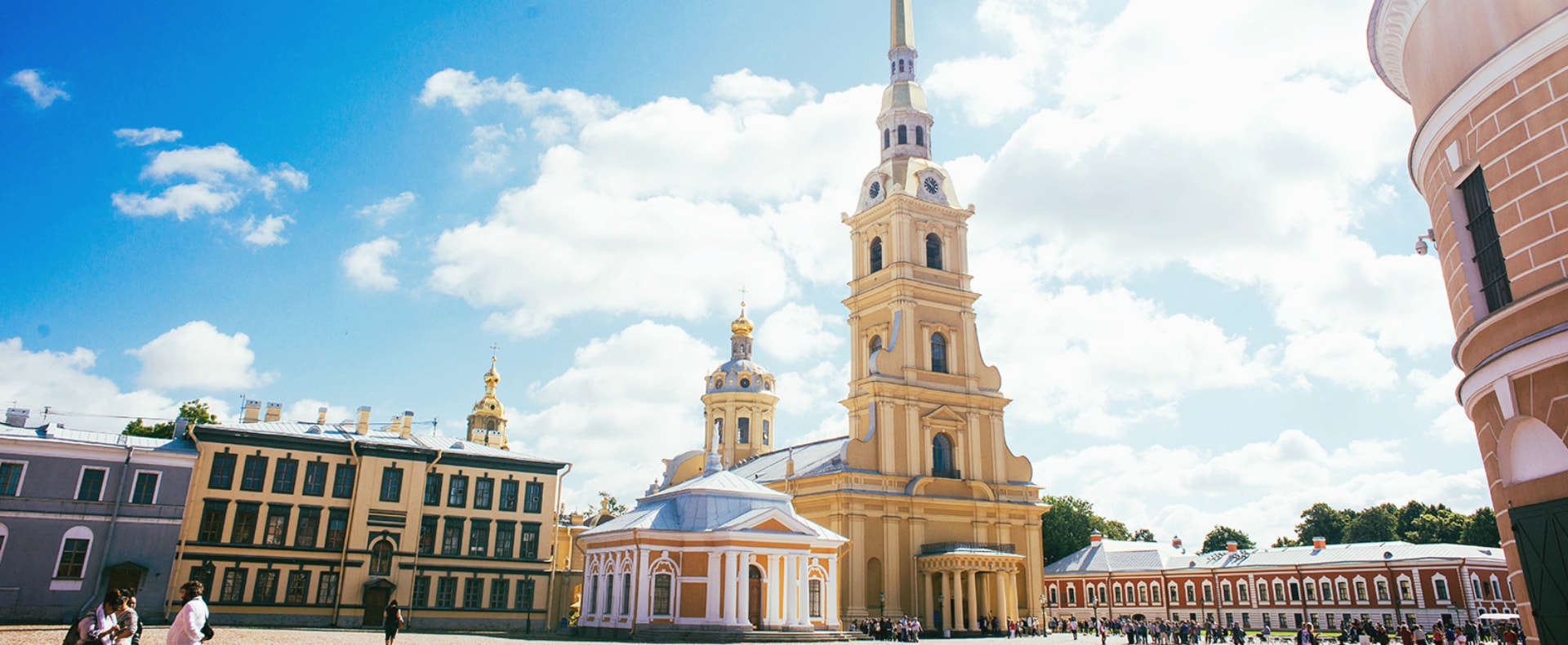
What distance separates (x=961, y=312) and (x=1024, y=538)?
11.4m

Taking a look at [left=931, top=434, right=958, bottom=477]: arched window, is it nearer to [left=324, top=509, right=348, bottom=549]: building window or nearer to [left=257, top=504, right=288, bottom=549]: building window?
[left=324, top=509, right=348, bottom=549]: building window

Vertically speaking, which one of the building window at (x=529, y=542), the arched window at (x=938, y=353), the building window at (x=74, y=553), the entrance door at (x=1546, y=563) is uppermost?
the arched window at (x=938, y=353)

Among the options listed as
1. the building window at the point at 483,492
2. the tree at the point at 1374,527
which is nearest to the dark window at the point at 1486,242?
the building window at the point at 483,492

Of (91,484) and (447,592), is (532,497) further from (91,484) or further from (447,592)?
(91,484)

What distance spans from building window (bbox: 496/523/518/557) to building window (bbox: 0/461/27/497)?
15.5 meters

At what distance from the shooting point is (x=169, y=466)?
110 feet

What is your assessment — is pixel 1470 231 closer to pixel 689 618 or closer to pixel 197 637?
pixel 197 637

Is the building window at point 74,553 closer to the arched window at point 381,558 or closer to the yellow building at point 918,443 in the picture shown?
the arched window at point 381,558

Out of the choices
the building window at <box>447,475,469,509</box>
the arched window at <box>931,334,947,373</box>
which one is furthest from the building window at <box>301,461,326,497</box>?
the arched window at <box>931,334,947,373</box>

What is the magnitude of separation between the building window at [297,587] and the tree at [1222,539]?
76176 millimetres

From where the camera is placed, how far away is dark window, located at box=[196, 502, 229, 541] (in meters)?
33.8

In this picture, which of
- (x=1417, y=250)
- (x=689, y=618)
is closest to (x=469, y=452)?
(x=689, y=618)

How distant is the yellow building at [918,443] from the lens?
41938 millimetres

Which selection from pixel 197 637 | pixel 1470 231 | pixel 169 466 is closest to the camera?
pixel 197 637
